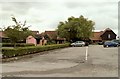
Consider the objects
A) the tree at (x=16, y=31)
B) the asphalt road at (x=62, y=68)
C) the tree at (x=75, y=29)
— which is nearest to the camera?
the asphalt road at (x=62, y=68)

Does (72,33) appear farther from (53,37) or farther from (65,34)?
(53,37)

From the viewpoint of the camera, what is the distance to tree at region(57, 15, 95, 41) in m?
79.3

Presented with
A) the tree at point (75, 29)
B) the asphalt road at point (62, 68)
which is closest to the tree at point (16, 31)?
the asphalt road at point (62, 68)

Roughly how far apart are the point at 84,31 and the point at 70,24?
4676 millimetres

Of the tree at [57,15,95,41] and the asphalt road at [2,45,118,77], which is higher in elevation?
the tree at [57,15,95,41]

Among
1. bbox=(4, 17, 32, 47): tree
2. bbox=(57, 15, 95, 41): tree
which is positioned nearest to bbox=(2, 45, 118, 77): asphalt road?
bbox=(4, 17, 32, 47): tree

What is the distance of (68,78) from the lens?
11906 mm

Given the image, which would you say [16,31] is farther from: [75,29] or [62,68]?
[75,29]

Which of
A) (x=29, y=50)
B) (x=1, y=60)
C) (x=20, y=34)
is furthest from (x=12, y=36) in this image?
(x=1, y=60)

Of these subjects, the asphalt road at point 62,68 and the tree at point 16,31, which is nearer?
the asphalt road at point 62,68

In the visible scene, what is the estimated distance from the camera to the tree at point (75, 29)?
79.3 meters

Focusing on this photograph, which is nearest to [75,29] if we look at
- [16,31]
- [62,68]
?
[16,31]

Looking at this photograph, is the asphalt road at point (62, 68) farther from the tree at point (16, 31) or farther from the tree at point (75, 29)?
the tree at point (75, 29)

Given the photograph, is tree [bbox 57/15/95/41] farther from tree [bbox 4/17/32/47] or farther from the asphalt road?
the asphalt road
